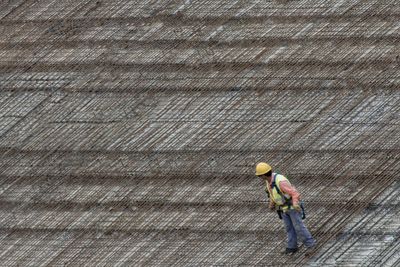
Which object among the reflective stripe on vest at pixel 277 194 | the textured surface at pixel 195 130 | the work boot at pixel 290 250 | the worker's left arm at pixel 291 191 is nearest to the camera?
the worker's left arm at pixel 291 191

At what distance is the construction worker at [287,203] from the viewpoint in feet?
26.1

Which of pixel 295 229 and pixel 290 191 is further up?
pixel 290 191

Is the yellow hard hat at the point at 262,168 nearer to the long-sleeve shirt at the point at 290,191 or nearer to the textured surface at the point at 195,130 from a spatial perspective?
the long-sleeve shirt at the point at 290,191

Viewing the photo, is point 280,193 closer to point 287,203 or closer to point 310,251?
point 287,203

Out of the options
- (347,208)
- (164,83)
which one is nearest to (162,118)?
(164,83)

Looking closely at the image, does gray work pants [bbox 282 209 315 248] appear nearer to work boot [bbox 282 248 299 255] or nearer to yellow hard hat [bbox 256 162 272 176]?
work boot [bbox 282 248 299 255]

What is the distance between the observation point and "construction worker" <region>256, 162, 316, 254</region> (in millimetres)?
7969

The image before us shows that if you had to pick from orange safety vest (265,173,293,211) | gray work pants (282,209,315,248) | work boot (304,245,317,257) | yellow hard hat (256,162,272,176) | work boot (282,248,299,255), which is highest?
yellow hard hat (256,162,272,176)

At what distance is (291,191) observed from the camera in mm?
7949

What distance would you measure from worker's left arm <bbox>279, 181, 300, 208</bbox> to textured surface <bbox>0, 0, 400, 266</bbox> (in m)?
0.54

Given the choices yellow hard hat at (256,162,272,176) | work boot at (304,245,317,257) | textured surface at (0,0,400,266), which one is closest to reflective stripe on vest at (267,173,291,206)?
yellow hard hat at (256,162,272,176)

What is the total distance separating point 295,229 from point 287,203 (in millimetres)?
282

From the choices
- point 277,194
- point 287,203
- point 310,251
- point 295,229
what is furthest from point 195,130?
point 310,251

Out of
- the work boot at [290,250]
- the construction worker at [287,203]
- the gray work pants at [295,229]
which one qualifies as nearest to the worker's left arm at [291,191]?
the construction worker at [287,203]
